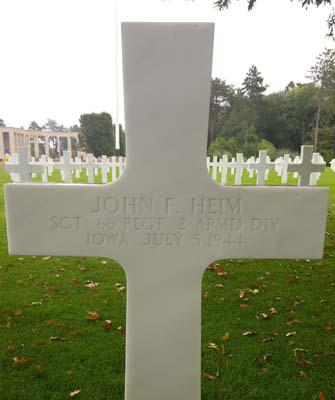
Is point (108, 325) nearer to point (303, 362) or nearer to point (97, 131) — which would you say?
point (303, 362)

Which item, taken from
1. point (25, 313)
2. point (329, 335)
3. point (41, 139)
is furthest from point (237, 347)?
point (41, 139)

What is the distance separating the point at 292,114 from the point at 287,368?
38.2m

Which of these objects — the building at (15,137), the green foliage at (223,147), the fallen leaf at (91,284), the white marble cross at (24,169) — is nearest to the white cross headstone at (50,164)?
the white marble cross at (24,169)

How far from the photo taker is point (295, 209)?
184 cm

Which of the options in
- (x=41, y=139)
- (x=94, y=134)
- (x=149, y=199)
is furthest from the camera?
(x=41, y=139)

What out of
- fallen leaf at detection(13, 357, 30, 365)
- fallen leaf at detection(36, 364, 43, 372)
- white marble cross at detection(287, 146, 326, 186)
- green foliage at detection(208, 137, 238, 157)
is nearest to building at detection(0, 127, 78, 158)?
green foliage at detection(208, 137, 238, 157)

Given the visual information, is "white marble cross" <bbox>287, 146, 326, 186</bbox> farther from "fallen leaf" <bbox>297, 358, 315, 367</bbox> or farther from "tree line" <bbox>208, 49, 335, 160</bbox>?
"tree line" <bbox>208, 49, 335, 160</bbox>

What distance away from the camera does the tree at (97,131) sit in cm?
3212

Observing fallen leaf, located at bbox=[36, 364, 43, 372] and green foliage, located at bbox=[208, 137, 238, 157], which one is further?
green foliage, located at bbox=[208, 137, 238, 157]

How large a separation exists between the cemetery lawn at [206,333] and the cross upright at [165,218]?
2.68 ft

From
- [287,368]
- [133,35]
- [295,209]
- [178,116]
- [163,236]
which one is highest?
[133,35]

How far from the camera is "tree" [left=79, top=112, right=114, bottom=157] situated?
105ft

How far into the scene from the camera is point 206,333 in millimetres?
3199

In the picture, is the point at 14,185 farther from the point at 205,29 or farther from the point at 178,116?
the point at 205,29
